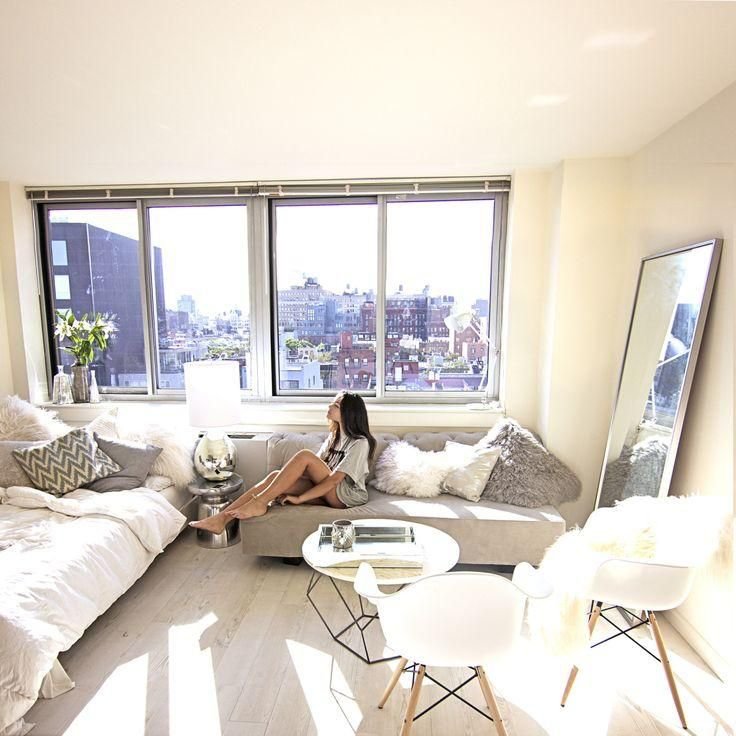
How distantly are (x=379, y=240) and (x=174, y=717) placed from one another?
311cm

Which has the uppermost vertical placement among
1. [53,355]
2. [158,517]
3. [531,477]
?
[53,355]

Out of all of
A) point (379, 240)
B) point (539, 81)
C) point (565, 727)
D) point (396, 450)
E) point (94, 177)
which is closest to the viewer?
point (565, 727)

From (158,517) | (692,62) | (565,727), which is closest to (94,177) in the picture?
(158,517)

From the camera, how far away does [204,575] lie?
2803mm

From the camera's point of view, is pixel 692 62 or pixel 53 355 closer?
pixel 692 62

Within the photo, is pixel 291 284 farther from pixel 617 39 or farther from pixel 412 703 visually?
pixel 412 703

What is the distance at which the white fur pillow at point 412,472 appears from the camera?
9.72ft

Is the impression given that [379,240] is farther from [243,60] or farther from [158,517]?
[158,517]

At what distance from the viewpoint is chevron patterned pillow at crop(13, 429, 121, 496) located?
286 centimetres

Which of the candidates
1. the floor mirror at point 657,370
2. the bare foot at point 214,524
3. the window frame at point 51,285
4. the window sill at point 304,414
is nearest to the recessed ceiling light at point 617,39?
the floor mirror at point 657,370

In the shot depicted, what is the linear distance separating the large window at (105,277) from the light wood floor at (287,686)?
2.21 metres

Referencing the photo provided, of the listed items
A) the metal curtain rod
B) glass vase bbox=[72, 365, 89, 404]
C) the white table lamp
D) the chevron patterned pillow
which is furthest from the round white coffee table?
glass vase bbox=[72, 365, 89, 404]

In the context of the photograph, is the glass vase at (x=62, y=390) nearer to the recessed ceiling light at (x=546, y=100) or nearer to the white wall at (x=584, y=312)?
the white wall at (x=584, y=312)

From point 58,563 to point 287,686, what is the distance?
3.72 feet
